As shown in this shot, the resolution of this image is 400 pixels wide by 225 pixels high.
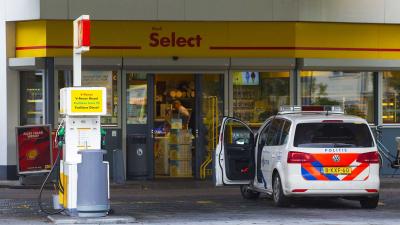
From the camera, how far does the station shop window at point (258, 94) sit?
18922mm

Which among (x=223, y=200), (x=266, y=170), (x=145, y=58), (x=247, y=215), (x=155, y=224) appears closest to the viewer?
(x=155, y=224)

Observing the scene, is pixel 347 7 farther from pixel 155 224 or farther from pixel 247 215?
pixel 155 224

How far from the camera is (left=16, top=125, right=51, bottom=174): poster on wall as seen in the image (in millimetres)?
17297

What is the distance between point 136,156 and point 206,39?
10.8ft

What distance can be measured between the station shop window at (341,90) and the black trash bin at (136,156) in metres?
4.17

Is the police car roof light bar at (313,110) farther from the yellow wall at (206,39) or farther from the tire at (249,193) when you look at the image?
the yellow wall at (206,39)

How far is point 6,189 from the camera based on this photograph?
674 inches

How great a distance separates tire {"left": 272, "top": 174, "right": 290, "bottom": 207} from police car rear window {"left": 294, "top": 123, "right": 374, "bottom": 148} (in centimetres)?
78

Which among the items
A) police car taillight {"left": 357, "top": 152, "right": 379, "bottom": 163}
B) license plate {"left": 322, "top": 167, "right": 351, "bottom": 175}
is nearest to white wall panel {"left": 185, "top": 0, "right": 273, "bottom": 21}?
police car taillight {"left": 357, "top": 152, "right": 379, "bottom": 163}

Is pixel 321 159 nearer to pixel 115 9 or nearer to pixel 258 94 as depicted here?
pixel 258 94

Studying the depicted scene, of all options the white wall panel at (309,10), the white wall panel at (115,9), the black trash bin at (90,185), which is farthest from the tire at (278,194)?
the white wall panel at (115,9)

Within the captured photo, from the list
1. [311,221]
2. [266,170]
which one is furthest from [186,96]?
[311,221]

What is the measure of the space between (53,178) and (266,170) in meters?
5.43

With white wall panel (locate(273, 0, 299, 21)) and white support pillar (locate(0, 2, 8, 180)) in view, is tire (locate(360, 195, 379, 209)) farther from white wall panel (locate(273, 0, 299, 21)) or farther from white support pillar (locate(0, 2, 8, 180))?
white support pillar (locate(0, 2, 8, 180))
